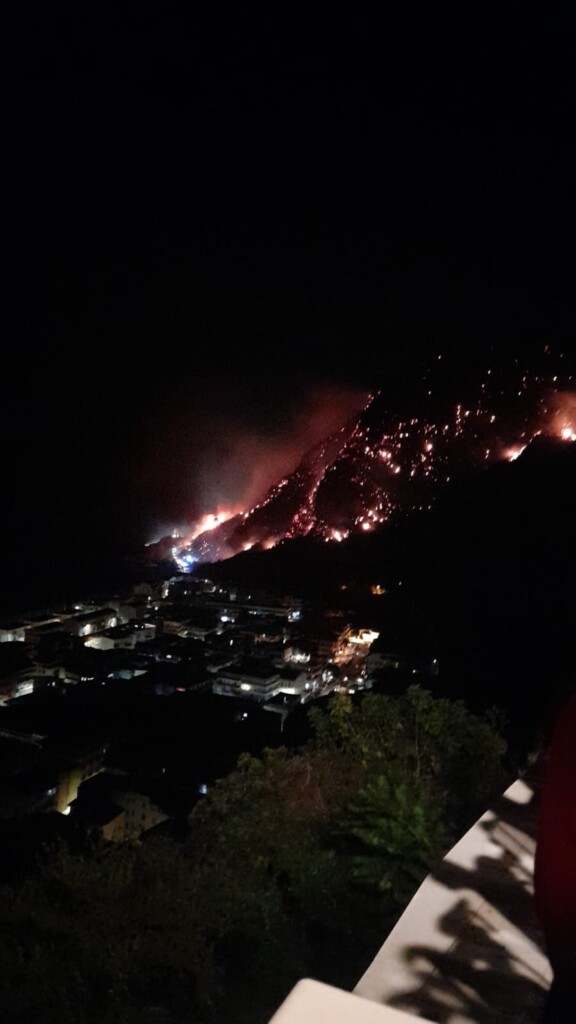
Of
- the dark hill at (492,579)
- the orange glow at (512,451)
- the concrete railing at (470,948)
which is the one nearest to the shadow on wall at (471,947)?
the concrete railing at (470,948)

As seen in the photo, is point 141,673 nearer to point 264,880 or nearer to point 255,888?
point 264,880

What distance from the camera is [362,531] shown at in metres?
28.9

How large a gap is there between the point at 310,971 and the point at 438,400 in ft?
95.1

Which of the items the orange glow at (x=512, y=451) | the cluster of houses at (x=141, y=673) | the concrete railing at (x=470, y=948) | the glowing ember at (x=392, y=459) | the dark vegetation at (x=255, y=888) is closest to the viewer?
the concrete railing at (x=470, y=948)

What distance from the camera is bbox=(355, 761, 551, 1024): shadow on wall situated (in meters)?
2.07

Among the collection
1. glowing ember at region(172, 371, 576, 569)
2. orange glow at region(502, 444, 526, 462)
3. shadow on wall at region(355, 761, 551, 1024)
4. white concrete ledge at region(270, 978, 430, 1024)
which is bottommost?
shadow on wall at region(355, 761, 551, 1024)

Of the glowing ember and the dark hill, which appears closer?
the dark hill

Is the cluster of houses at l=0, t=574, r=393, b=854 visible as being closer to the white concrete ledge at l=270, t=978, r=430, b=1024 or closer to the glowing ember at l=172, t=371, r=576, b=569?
the glowing ember at l=172, t=371, r=576, b=569

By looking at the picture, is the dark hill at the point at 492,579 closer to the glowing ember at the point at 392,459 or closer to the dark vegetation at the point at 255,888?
the dark vegetation at the point at 255,888

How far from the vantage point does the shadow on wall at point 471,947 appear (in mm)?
2066

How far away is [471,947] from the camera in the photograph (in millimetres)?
2312

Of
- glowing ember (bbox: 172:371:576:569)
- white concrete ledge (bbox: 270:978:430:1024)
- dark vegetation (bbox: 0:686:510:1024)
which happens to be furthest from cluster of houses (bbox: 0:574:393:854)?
white concrete ledge (bbox: 270:978:430:1024)

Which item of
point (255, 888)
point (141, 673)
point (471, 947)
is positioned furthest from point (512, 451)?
point (471, 947)

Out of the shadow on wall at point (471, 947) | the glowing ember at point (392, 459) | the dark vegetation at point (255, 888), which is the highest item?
the glowing ember at point (392, 459)
